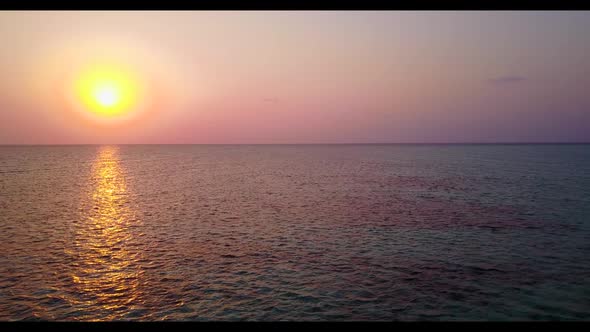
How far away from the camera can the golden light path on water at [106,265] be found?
17.4 m

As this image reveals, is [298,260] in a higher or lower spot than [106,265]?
lower

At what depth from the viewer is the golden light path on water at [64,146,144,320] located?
17422mm

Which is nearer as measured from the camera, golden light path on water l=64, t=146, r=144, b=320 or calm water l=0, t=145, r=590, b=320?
calm water l=0, t=145, r=590, b=320

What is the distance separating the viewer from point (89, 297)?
18.4 meters

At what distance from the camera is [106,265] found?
23.8 meters

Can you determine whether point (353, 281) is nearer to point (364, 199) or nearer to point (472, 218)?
point (472, 218)

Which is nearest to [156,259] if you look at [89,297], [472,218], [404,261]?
[89,297]

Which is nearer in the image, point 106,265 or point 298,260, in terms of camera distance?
point 106,265

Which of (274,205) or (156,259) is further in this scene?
(274,205)

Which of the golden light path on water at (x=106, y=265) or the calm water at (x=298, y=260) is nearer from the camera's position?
the calm water at (x=298, y=260)

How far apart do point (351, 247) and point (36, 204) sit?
144 ft

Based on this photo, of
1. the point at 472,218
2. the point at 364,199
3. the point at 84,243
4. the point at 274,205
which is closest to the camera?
the point at 84,243
